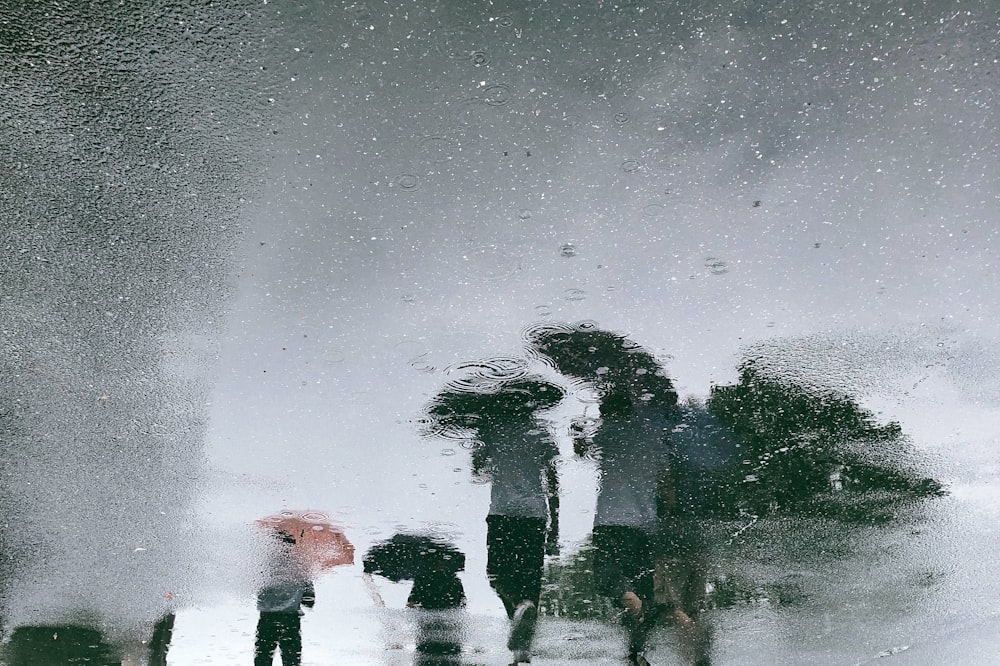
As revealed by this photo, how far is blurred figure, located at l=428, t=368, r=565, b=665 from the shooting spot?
10.9ft

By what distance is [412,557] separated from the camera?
521 centimetres

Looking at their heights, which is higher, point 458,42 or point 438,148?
point 458,42

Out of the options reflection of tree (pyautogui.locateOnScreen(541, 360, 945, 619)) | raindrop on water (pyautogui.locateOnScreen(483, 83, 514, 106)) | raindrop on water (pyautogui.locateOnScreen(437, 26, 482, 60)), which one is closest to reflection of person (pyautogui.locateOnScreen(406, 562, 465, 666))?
reflection of tree (pyautogui.locateOnScreen(541, 360, 945, 619))

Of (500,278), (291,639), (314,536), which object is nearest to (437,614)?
(291,639)

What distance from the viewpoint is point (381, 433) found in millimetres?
3584

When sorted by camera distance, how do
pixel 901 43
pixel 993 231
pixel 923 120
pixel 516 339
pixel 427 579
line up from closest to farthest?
1. pixel 901 43
2. pixel 923 120
3. pixel 993 231
4. pixel 516 339
5. pixel 427 579

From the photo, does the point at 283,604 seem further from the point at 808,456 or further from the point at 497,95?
the point at 497,95

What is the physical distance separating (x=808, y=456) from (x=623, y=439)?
1124 millimetres

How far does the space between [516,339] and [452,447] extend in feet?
3.47

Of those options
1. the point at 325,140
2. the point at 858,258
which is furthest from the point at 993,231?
the point at 325,140

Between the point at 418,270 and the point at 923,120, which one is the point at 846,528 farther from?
the point at 418,270

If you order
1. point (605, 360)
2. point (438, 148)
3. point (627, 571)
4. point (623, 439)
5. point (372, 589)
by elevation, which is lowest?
point (372, 589)

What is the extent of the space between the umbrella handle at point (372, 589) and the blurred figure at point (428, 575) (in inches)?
0.4

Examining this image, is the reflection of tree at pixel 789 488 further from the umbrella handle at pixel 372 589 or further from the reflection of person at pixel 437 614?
the umbrella handle at pixel 372 589
